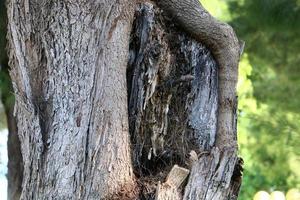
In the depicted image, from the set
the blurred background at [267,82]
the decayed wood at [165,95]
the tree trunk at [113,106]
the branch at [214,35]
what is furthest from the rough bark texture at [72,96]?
the blurred background at [267,82]

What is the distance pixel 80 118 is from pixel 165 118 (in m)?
0.42

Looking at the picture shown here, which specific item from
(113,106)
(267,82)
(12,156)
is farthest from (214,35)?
(267,82)

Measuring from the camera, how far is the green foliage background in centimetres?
606

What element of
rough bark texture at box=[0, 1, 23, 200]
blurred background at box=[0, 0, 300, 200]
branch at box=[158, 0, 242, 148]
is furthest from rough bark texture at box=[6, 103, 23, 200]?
branch at box=[158, 0, 242, 148]

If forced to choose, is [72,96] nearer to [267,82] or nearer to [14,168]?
[14,168]

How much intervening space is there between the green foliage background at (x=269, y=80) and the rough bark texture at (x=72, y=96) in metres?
3.26

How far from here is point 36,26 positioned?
2781mm

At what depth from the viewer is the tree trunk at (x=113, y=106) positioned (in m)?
2.53

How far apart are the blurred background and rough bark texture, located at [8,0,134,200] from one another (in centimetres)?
150

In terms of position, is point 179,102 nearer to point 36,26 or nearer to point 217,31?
point 217,31

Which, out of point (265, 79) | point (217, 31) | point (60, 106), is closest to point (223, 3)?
point (265, 79)

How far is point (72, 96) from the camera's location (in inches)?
103

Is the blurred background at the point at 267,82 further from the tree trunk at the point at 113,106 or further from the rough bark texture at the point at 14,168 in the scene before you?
the tree trunk at the point at 113,106

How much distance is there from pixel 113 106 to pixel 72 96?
165 mm
